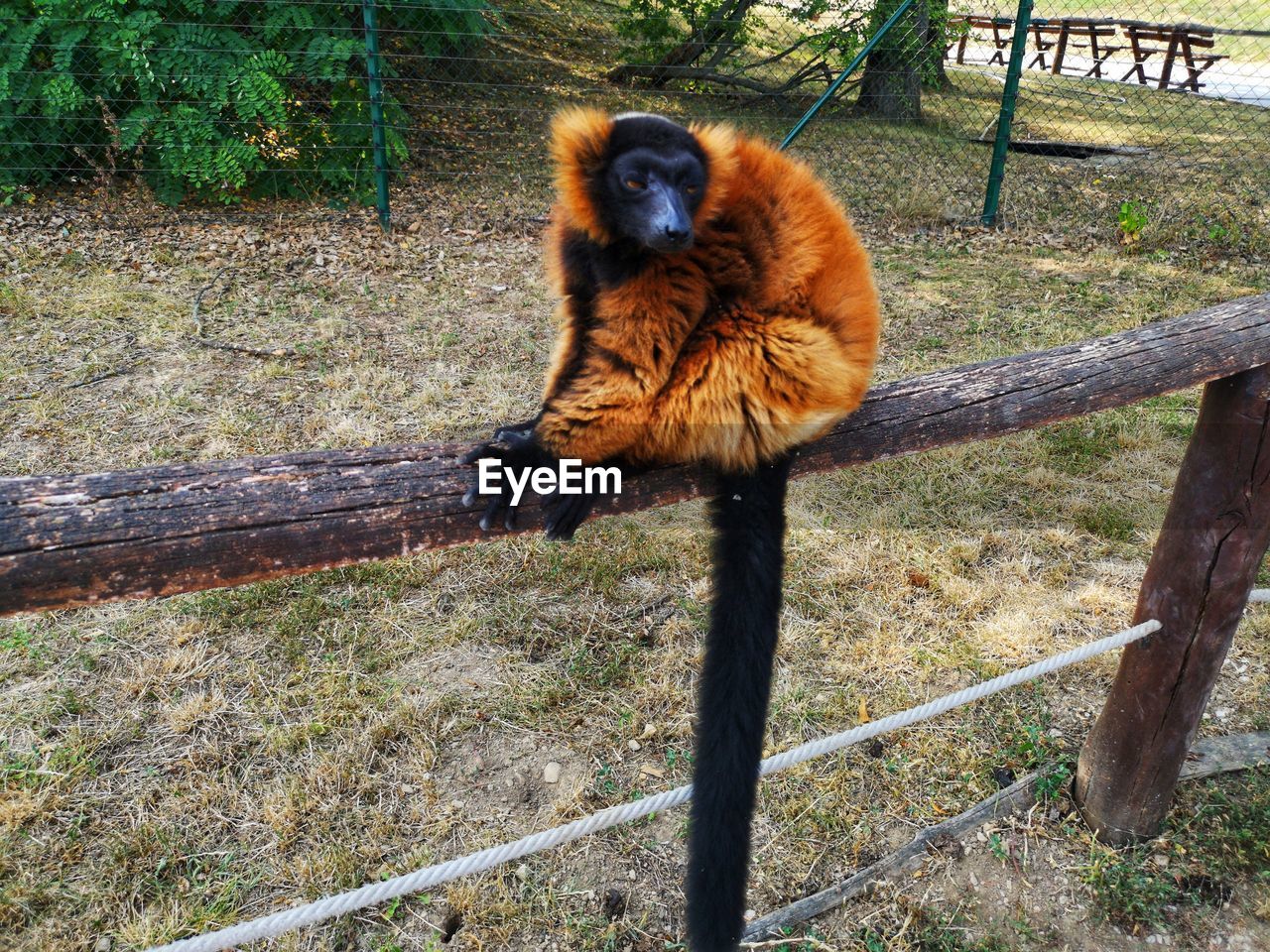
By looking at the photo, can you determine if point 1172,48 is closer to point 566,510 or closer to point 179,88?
point 179,88

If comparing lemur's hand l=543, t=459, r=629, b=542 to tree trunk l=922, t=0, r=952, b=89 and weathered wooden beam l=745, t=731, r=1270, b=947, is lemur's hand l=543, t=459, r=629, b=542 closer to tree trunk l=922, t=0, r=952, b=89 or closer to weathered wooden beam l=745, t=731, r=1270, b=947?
weathered wooden beam l=745, t=731, r=1270, b=947

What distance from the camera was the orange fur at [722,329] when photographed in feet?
7.29

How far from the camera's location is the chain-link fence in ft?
22.4

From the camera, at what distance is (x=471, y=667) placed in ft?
11.8

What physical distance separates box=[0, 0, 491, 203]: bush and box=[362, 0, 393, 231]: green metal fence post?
0.10m

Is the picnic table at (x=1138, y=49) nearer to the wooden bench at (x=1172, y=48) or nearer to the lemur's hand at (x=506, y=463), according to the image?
the wooden bench at (x=1172, y=48)

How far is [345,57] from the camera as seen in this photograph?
7.03m

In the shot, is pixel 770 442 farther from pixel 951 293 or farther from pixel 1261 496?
pixel 951 293

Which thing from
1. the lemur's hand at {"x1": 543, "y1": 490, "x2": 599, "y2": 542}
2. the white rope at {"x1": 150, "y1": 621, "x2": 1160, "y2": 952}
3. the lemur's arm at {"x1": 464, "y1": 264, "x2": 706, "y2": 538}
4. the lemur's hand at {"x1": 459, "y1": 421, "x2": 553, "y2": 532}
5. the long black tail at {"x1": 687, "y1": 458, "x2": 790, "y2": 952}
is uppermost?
the lemur's arm at {"x1": 464, "y1": 264, "x2": 706, "y2": 538}

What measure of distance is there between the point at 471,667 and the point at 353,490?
1927 millimetres

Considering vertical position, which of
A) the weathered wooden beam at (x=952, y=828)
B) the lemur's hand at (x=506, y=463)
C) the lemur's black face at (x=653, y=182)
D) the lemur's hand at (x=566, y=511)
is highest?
the lemur's black face at (x=653, y=182)

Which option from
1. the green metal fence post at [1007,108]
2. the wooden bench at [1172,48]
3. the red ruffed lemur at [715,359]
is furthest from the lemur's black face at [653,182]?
the wooden bench at [1172,48]

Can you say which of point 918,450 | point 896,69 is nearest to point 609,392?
point 918,450

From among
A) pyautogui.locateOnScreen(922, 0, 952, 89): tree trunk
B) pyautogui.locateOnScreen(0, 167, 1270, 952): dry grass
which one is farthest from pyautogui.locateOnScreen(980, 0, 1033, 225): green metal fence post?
pyautogui.locateOnScreen(0, 167, 1270, 952): dry grass
